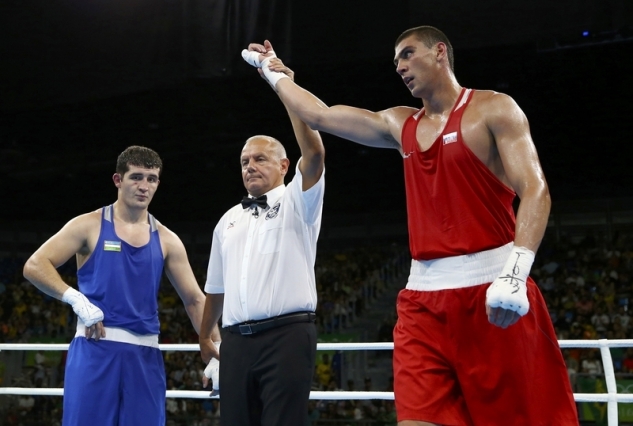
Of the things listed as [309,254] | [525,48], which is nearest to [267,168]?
[309,254]

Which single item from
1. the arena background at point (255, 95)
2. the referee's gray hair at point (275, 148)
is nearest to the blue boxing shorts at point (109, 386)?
the referee's gray hair at point (275, 148)

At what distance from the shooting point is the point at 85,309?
3477 millimetres

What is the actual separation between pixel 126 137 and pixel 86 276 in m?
10.5

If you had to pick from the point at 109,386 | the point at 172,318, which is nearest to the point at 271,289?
the point at 109,386

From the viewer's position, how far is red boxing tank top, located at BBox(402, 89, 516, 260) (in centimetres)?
234

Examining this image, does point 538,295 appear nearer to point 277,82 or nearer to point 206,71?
point 277,82

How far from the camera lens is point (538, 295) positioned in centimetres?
233

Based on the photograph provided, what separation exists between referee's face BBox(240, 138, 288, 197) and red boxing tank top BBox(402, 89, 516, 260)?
1.07 metres

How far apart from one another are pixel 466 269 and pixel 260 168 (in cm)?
133

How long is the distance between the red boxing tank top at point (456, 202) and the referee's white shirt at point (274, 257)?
0.80 m

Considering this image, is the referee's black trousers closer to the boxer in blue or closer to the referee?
the referee

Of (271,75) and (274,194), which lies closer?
(271,75)

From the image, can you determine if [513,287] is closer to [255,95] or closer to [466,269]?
[466,269]

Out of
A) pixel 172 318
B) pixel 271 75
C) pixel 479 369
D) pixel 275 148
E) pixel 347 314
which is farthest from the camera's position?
pixel 172 318
